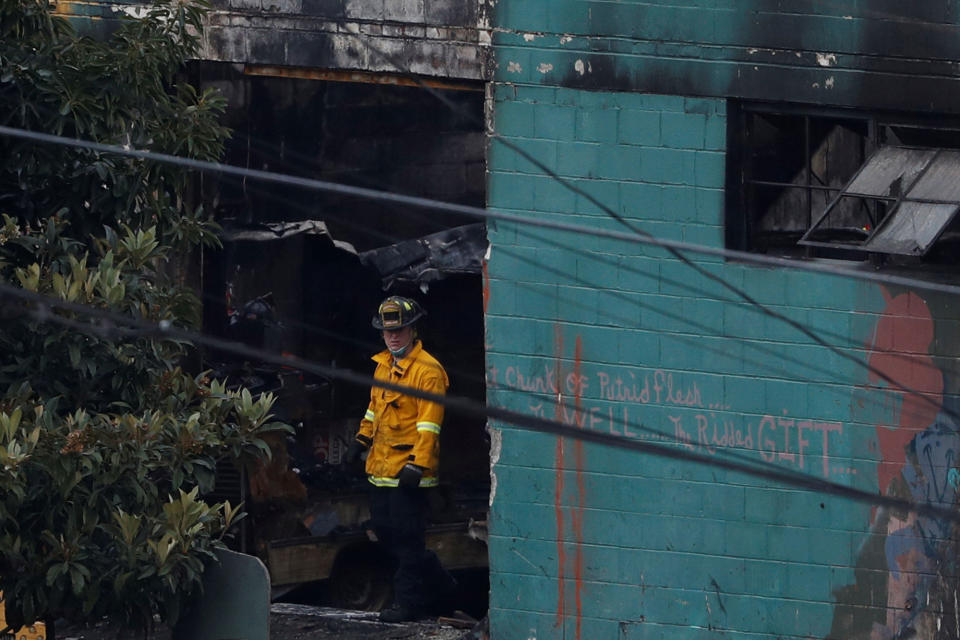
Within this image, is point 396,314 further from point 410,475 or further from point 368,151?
point 368,151

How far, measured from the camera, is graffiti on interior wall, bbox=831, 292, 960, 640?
7.71 meters

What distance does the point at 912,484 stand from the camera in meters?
7.74

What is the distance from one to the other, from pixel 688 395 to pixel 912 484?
1.28 m

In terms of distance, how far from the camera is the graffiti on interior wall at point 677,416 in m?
7.79

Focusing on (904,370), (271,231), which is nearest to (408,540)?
(271,231)

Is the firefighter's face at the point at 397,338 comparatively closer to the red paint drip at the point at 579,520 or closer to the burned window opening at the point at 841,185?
the red paint drip at the point at 579,520

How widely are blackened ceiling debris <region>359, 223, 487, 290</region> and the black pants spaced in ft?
5.34

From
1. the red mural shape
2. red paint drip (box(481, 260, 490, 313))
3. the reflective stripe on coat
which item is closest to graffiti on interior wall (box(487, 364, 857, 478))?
the red mural shape

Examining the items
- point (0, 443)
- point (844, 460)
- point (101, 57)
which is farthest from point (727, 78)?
point (0, 443)

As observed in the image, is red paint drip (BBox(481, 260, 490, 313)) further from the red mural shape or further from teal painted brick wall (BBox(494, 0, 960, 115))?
the red mural shape

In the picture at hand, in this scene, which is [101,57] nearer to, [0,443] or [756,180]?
[0,443]

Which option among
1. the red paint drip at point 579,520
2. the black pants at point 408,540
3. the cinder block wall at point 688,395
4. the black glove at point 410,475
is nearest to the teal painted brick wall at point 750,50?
the cinder block wall at point 688,395

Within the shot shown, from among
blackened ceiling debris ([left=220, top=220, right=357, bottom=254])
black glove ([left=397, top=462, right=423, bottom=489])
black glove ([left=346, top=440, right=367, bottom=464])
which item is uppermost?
blackened ceiling debris ([left=220, top=220, right=357, bottom=254])

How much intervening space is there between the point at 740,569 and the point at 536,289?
189 cm
